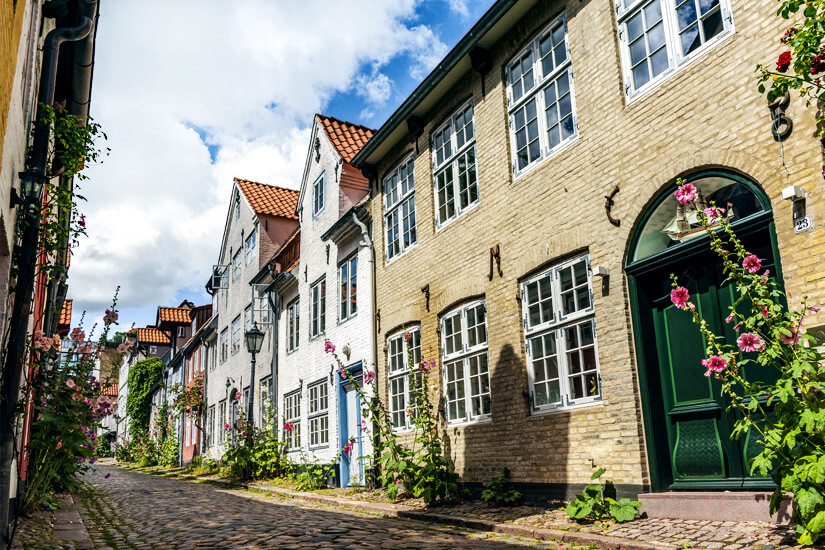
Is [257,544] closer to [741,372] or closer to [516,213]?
[741,372]

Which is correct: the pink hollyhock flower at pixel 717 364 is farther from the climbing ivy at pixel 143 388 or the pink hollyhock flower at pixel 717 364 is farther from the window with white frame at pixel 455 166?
the climbing ivy at pixel 143 388

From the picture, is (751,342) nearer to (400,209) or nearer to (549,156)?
(549,156)

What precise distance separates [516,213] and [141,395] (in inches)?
1473

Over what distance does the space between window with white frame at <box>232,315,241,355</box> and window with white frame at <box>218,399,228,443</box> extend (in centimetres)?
243

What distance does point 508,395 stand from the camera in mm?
9242

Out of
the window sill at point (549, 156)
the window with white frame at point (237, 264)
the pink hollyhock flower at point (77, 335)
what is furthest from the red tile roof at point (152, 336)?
the window sill at point (549, 156)

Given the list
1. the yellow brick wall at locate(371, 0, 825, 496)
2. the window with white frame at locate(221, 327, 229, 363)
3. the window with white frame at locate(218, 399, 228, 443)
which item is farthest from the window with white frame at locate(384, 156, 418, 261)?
the window with white frame at locate(218, 399, 228, 443)

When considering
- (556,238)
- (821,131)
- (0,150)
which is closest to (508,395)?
(556,238)

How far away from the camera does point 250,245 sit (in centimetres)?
2377

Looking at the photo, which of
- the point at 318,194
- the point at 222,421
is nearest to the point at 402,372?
the point at 318,194

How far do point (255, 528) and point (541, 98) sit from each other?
21.2 ft

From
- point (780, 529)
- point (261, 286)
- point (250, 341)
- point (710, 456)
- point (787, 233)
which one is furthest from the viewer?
point (261, 286)

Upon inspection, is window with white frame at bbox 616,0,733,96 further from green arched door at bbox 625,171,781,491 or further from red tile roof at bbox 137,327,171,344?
red tile roof at bbox 137,327,171,344

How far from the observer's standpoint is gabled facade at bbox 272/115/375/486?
1430 cm
